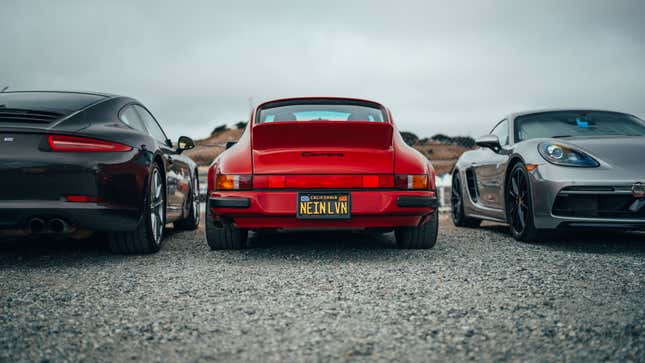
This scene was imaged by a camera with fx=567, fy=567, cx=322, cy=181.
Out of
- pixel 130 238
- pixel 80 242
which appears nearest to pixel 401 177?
pixel 130 238

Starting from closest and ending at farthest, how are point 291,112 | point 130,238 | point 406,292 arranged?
point 406,292
point 130,238
point 291,112

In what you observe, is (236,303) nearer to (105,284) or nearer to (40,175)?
(105,284)

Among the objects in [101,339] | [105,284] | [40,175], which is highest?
[40,175]

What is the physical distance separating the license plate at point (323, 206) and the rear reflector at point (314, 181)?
65 millimetres

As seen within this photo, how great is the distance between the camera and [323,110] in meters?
4.82

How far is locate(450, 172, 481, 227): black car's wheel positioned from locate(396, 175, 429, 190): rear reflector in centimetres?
292

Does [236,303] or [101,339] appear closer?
[101,339]

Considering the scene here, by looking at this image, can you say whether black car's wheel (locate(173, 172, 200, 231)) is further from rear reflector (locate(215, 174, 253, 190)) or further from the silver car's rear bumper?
the silver car's rear bumper

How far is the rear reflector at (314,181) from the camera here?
155 inches

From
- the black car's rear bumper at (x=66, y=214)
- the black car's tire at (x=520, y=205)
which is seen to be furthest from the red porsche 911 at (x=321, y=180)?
→ the black car's tire at (x=520, y=205)

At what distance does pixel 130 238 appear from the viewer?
4.25 metres

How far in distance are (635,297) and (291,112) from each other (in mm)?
2907

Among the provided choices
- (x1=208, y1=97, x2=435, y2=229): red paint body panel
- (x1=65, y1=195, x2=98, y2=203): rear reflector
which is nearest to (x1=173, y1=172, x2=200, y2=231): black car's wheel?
(x1=208, y1=97, x2=435, y2=229): red paint body panel

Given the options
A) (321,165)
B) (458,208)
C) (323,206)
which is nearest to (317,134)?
(321,165)
